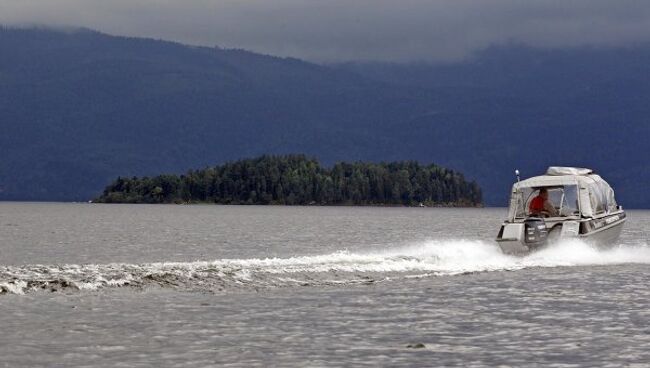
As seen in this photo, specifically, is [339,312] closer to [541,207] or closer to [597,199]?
[541,207]

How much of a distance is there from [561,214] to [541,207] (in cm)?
166

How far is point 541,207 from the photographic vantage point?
56125mm

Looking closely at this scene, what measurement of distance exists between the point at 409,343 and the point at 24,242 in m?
63.5

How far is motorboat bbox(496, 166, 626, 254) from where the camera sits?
174ft

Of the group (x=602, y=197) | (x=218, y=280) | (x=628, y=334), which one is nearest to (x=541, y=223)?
(x=602, y=197)

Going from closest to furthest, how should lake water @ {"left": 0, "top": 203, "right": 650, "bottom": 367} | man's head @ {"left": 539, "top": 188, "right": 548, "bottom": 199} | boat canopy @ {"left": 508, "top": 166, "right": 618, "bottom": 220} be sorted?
1. lake water @ {"left": 0, "top": 203, "right": 650, "bottom": 367}
2. boat canopy @ {"left": 508, "top": 166, "right": 618, "bottom": 220}
3. man's head @ {"left": 539, "top": 188, "right": 548, "bottom": 199}

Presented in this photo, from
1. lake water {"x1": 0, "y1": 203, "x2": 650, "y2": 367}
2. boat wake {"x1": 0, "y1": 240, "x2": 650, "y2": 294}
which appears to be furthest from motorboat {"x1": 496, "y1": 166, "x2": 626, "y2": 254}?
lake water {"x1": 0, "y1": 203, "x2": 650, "y2": 367}

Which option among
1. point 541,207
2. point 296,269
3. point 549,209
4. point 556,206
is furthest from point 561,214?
point 296,269

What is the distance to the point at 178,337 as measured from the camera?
94.3 ft

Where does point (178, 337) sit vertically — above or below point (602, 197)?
below

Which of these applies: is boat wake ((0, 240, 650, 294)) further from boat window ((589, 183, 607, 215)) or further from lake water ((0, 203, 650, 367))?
boat window ((589, 183, 607, 215))

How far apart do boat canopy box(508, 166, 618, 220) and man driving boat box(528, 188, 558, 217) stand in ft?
2.47

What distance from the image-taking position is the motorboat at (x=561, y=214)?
5316 centimetres

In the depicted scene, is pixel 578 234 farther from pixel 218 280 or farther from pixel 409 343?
pixel 409 343
